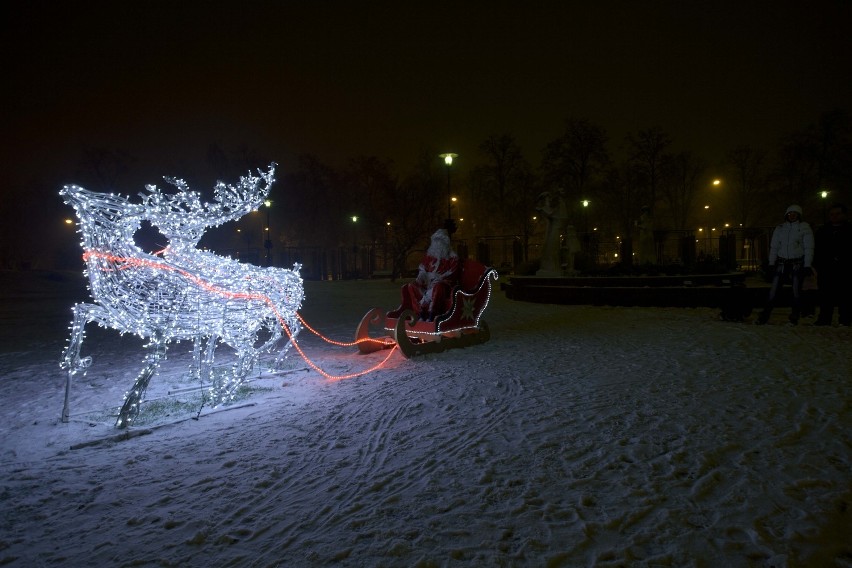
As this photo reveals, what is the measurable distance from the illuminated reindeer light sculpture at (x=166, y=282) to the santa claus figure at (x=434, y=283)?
280 centimetres

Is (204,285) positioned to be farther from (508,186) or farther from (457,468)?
(508,186)

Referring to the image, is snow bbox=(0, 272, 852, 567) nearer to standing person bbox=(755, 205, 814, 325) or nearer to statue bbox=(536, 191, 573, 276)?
standing person bbox=(755, 205, 814, 325)

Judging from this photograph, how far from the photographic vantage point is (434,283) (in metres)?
8.28

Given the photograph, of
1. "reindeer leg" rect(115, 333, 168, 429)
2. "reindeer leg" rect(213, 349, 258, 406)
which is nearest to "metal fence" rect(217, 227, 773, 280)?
"reindeer leg" rect(213, 349, 258, 406)

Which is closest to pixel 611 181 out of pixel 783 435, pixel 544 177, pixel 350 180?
pixel 544 177

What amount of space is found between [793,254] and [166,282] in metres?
9.89

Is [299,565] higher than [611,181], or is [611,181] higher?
[611,181]

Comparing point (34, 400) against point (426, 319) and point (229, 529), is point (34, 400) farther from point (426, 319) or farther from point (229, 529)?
point (426, 319)

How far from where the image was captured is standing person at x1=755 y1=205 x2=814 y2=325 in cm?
898

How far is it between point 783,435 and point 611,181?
124 feet

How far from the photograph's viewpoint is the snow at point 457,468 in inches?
107

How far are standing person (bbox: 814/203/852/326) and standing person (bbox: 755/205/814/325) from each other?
0.46m

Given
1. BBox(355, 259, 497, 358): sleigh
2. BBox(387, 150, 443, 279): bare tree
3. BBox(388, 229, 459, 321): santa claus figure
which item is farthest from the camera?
BBox(387, 150, 443, 279): bare tree

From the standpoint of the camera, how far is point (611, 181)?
3906 centimetres
